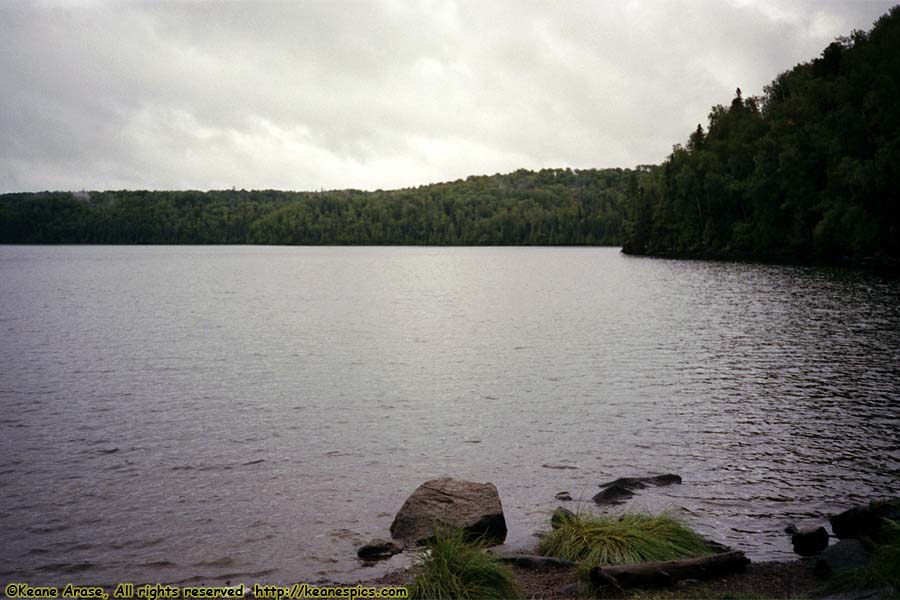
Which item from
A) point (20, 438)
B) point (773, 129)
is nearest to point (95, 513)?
Result: point (20, 438)

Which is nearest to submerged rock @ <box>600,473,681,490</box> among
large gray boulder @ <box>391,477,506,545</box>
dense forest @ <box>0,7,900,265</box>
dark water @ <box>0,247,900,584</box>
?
dark water @ <box>0,247,900,584</box>

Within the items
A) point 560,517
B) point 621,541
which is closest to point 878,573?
point 621,541

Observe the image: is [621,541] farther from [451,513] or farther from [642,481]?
[642,481]

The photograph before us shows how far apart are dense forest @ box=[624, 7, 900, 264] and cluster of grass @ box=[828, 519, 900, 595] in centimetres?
7413

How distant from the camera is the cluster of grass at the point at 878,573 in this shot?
8641 millimetres

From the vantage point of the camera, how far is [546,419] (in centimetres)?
2083

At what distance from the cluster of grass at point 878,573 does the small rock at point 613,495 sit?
5032mm

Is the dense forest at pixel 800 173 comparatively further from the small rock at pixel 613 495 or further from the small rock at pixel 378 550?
the small rock at pixel 378 550

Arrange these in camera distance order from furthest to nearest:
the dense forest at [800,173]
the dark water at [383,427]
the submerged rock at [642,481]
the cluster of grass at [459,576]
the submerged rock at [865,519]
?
the dense forest at [800,173]
the submerged rock at [642,481]
the dark water at [383,427]
the submerged rock at [865,519]
the cluster of grass at [459,576]

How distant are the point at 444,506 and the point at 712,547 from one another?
182 inches

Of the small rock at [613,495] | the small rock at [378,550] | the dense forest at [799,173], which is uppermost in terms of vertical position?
the dense forest at [799,173]

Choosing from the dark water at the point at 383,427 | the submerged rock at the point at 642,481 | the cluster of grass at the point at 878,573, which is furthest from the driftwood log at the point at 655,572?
the submerged rock at the point at 642,481

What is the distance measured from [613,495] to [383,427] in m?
7.89

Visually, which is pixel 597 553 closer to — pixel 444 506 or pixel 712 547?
pixel 712 547
